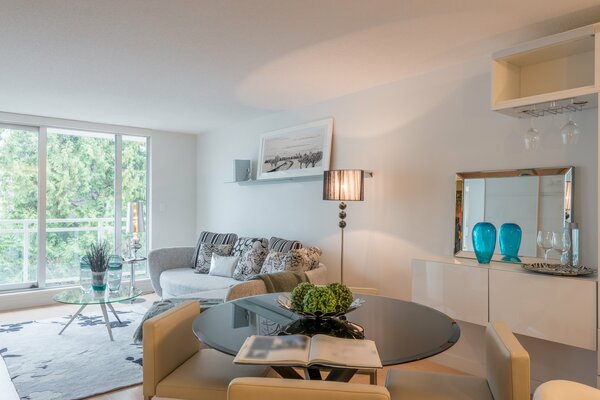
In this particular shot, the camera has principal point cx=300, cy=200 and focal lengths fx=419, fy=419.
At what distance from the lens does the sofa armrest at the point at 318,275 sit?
3885 mm

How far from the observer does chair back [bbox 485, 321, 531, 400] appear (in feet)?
4.73

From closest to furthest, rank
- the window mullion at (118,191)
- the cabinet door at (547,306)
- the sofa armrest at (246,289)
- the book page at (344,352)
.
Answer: the book page at (344,352) → the cabinet door at (547,306) → the sofa armrest at (246,289) → the window mullion at (118,191)

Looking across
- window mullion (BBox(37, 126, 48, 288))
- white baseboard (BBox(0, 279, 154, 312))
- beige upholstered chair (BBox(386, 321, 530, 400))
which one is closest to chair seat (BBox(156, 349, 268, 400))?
beige upholstered chair (BBox(386, 321, 530, 400))

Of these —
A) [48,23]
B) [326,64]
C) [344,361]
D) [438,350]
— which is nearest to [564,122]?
[326,64]

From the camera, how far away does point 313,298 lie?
1.74 metres

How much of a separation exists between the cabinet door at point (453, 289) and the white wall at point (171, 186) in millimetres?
4308

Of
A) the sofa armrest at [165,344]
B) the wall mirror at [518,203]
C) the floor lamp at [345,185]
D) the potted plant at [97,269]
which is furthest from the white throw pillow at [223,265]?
the sofa armrest at [165,344]

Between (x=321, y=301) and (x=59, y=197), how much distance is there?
5.08 m

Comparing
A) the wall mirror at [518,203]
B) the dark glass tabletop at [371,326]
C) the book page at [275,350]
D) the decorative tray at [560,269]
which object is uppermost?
the wall mirror at [518,203]

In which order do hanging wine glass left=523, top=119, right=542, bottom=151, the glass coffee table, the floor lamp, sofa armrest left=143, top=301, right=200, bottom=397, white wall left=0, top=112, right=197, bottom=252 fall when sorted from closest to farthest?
sofa armrest left=143, top=301, right=200, bottom=397 → hanging wine glass left=523, top=119, right=542, bottom=151 → the floor lamp → the glass coffee table → white wall left=0, top=112, right=197, bottom=252

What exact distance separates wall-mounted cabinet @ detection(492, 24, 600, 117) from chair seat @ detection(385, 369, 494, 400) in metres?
1.67

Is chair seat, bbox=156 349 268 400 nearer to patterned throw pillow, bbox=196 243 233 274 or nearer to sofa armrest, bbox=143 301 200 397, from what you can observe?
sofa armrest, bbox=143 301 200 397

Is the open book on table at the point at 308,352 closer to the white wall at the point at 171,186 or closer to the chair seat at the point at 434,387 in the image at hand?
the chair seat at the point at 434,387

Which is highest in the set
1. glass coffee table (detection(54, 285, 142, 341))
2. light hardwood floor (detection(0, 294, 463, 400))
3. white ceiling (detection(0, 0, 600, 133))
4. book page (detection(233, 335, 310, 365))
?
white ceiling (detection(0, 0, 600, 133))
